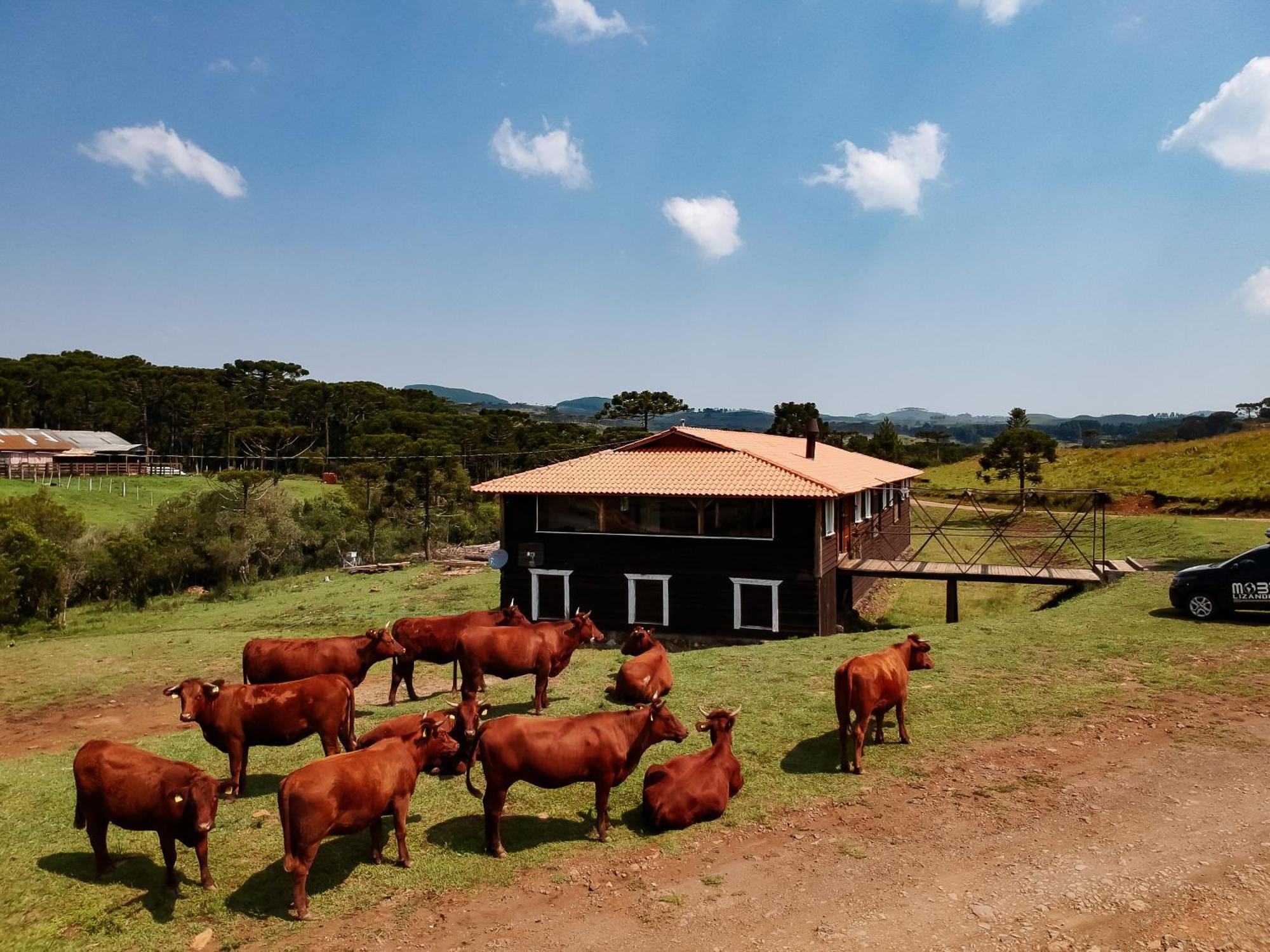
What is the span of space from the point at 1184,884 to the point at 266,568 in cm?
4626

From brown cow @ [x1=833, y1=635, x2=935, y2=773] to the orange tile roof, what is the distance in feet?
36.4

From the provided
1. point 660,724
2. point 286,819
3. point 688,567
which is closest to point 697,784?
point 660,724

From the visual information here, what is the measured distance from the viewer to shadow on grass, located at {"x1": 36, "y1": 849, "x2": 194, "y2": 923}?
8.05m

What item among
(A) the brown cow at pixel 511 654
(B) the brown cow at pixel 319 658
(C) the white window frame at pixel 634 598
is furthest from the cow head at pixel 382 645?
(C) the white window frame at pixel 634 598

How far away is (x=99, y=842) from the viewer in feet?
28.0

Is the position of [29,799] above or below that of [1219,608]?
below

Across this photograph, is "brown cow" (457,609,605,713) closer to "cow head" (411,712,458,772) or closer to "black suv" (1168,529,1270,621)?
"cow head" (411,712,458,772)

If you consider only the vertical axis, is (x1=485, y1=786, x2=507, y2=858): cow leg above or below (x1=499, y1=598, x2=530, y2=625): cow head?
below

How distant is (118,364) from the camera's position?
131m

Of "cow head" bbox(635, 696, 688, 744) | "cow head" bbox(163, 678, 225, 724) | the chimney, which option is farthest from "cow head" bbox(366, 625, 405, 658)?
the chimney

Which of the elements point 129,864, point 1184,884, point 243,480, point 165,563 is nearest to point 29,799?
point 129,864

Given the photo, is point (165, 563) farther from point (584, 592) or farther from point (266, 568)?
point (584, 592)

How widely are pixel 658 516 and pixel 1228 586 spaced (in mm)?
14459

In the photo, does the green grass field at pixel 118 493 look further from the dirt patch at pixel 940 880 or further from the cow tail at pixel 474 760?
the dirt patch at pixel 940 880
